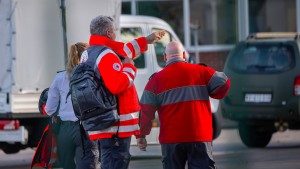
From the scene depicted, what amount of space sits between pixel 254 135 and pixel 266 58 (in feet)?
4.34

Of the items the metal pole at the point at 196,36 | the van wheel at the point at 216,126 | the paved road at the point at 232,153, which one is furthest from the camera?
the metal pole at the point at 196,36

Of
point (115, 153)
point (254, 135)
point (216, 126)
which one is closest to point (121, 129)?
point (115, 153)

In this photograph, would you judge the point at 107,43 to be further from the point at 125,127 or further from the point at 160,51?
the point at 160,51

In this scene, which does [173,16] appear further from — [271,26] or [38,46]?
[38,46]

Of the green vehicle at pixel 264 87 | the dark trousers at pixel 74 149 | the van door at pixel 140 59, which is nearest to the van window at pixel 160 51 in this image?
the van door at pixel 140 59


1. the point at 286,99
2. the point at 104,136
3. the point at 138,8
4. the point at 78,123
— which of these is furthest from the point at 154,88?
the point at 138,8

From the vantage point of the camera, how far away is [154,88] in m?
9.30

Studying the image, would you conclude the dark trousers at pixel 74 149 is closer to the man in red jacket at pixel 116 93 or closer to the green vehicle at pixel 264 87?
the man in red jacket at pixel 116 93

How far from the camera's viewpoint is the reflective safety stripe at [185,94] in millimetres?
9211

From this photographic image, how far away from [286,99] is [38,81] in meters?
4.71

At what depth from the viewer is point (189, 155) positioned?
9.23m

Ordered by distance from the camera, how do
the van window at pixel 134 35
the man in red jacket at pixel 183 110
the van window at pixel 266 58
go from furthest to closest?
the van window at pixel 266 58
the van window at pixel 134 35
the man in red jacket at pixel 183 110

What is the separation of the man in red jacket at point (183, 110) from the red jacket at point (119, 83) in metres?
0.20

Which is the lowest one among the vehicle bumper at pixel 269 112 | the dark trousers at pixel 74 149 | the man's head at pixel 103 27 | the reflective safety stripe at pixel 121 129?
the vehicle bumper at pixel 269 112
